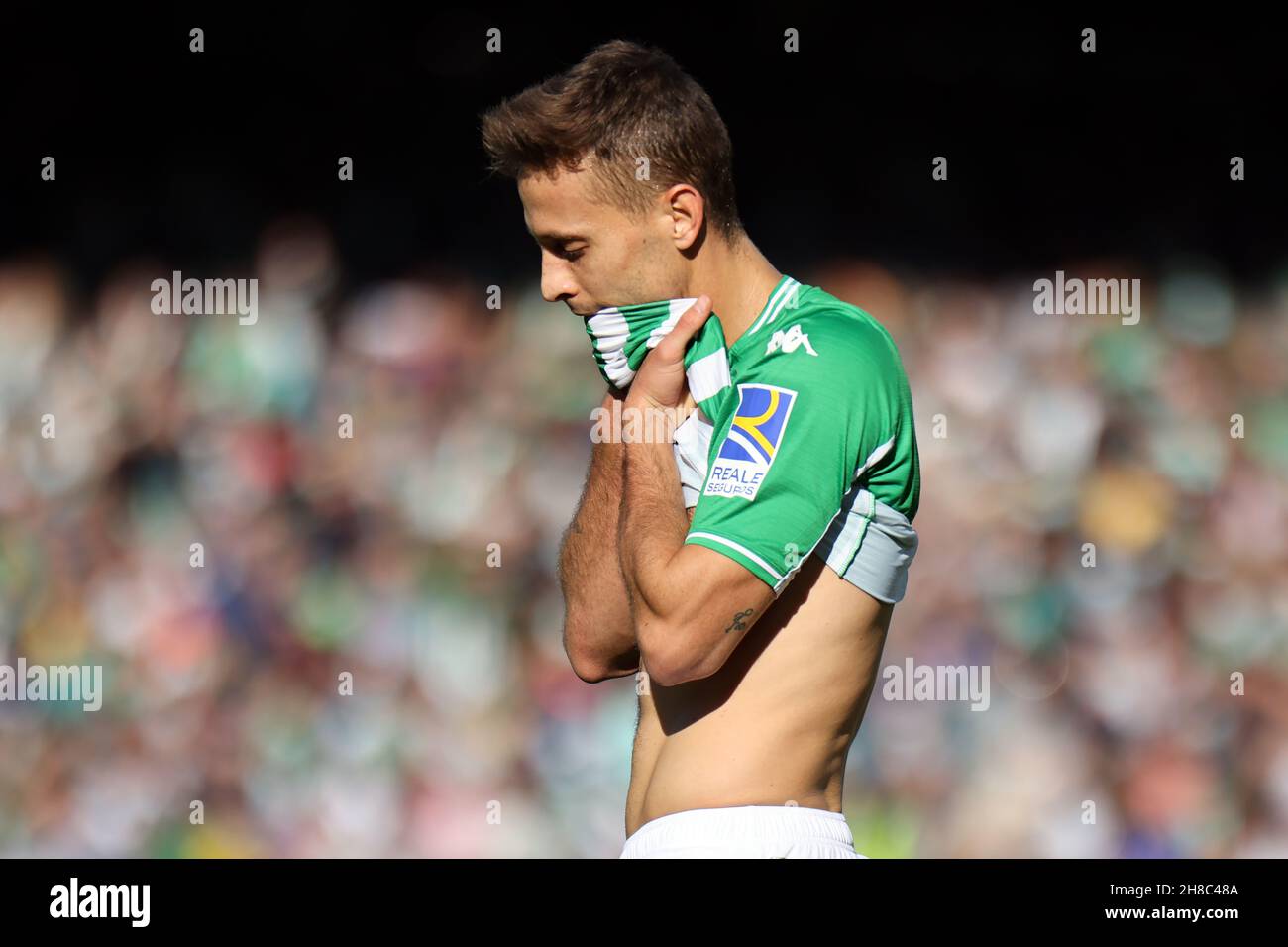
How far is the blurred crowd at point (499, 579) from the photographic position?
4508mm

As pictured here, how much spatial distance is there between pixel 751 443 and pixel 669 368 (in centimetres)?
18

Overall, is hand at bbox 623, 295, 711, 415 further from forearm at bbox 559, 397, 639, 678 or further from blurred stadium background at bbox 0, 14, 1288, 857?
blurred stadium background at bbox 0, 14, 1288, 857

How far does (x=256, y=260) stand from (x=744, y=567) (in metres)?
3.25

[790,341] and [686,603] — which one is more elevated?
[790,341]

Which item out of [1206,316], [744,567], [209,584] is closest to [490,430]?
[209,584]

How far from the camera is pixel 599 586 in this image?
7.38 ft

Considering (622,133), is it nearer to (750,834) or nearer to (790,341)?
(790,341)

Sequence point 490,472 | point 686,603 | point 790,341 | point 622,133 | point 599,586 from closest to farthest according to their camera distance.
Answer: point 686,603 → point 790,341 → point 622,133 → point 599,586 → point 490,472

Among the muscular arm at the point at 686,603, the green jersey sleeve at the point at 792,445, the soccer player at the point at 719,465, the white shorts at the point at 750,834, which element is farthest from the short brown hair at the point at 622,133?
the white shorts at the point at 750,834

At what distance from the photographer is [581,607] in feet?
7.43

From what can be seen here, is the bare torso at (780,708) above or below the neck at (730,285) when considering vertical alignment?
below

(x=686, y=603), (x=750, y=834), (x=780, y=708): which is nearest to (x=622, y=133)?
(x=686, y=603)

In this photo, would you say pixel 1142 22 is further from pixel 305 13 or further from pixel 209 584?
pixel 209 584

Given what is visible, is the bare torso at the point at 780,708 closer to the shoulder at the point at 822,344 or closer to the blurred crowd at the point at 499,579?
the shoulder at the point at 822,344
